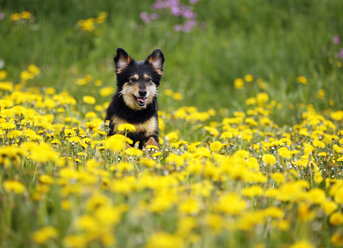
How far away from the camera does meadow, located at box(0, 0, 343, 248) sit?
5.95 ft

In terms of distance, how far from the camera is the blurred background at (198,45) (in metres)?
7.29

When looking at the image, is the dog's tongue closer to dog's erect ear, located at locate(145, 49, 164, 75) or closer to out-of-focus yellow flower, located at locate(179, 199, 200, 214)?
dog's erect ear, located at locate(145, 49, 164, 75)

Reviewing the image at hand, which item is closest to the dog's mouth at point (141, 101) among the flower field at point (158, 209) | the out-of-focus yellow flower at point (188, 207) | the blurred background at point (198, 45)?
the flower field at point (158, 209)

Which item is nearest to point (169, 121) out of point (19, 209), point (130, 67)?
point (130, 67)

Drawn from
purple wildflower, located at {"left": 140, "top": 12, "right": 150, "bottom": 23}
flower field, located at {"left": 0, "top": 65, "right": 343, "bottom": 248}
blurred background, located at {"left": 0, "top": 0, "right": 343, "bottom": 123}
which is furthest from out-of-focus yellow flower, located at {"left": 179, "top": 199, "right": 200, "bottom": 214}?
purple wildflower, located at {"left": 140, "top": 12, "right": 150, "bottom": 23}

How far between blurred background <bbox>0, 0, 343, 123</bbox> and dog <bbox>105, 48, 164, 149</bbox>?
6.71 ft

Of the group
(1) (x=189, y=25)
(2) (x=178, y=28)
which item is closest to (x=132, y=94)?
(2) (x=178, y=28)

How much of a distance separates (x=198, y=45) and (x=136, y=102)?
16.6ft

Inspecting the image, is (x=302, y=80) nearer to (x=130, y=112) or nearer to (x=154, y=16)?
(x=130, y=112)

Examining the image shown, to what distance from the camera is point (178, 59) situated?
8.65 m

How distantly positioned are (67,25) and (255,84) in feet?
17.2

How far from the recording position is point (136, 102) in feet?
13.8

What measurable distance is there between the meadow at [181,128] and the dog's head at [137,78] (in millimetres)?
437

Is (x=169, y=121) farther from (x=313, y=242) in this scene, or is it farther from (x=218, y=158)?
(x=313, y=242)
